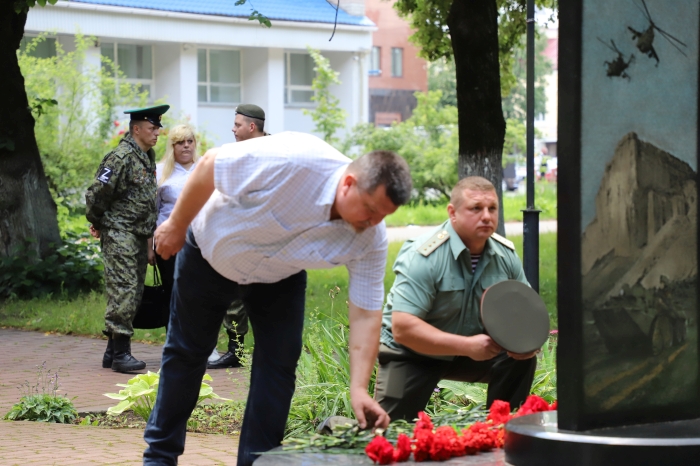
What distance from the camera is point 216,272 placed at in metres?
4.18

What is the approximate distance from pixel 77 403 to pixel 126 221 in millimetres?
1632

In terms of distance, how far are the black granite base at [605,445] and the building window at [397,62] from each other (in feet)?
178

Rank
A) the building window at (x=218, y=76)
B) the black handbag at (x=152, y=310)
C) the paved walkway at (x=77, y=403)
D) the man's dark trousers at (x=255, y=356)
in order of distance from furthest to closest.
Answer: the building window at (x=218, y=76) → the black handbag at (x=152, y=310) → the paved walkway at (x=77, y=403) → the man's dark trousers at (x=255, y=356)

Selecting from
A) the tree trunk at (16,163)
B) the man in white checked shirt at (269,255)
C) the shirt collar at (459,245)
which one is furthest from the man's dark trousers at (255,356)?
the tree trunk at (16,163)

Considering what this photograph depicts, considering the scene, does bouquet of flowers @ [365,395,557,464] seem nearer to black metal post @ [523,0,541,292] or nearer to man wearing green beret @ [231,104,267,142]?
man wearing green beret @ [231,104,267,142]


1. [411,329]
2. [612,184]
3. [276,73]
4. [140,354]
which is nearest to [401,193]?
[612,184]

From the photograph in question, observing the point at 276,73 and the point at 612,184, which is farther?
the point at 276,73

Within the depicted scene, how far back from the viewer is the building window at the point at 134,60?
3106 centimetres

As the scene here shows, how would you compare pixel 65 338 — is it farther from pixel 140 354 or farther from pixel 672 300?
pixel 672 300

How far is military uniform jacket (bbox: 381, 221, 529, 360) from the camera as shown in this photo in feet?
15.6

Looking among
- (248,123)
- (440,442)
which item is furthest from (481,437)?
(248,123)

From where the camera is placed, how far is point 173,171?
25.4 ft

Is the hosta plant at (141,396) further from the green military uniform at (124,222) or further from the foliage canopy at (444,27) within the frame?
the foliage canopy at (444,27)

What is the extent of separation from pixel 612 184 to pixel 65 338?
7.11 m
